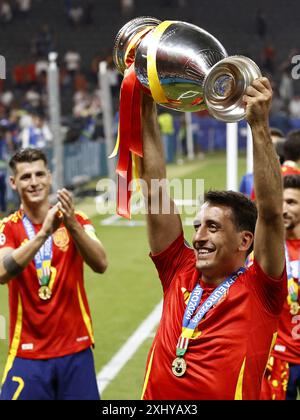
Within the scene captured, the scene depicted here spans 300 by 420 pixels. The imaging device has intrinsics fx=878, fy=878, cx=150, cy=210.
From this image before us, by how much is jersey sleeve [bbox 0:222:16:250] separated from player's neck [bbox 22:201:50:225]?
149mm

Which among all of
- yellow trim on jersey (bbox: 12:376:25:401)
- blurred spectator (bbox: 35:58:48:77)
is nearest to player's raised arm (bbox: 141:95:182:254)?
yellow trim on jersey (bbox: 12:376:25:401)

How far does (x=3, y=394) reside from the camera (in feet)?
17.2

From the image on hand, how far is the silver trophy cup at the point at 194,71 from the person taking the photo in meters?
3.29

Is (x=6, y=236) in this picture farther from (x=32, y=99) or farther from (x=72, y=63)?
(x=72, y=63)

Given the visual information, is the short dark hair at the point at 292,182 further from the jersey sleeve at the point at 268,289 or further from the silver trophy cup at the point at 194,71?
the silver trophy cup at the point at 194,71

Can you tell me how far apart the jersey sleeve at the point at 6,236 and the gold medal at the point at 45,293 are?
1.16 ft

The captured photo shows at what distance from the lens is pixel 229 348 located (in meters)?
3.71

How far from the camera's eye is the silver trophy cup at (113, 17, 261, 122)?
329 centimetres

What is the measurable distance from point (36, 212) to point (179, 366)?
2269mm

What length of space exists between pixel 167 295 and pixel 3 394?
1688 mm

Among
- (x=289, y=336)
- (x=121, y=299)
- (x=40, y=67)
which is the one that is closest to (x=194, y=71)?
(x=289, y=336)

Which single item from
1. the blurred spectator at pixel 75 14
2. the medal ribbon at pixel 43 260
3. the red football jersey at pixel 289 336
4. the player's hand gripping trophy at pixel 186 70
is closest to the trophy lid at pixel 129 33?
the player's hand gripping trophy at pixel 186 70

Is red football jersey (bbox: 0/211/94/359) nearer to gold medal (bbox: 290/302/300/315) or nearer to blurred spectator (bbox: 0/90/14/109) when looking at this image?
gold medal (bbox: 290/302/300/315)
